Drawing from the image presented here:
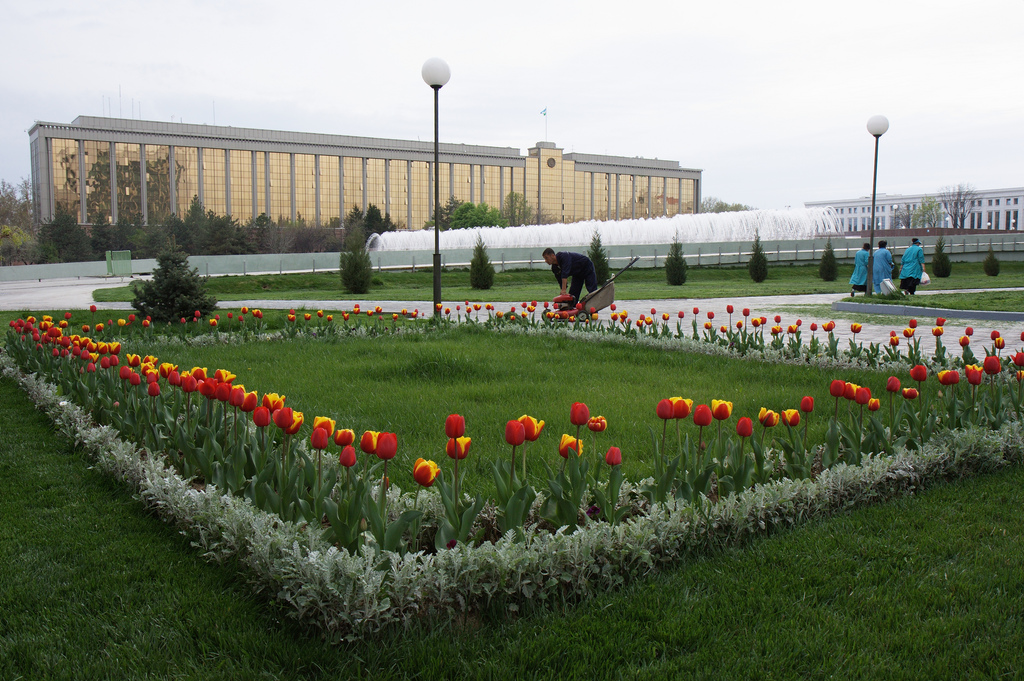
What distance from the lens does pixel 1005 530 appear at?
3205 mm

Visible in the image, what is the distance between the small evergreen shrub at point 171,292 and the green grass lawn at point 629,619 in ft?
26.2

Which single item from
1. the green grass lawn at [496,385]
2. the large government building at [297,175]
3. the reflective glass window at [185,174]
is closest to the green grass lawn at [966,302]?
the green grass lawn at [496,385]

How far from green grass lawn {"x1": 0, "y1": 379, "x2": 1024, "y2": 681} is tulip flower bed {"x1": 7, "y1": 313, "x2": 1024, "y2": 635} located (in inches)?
4.5

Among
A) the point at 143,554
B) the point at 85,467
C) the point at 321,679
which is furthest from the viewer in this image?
the point at 85,467

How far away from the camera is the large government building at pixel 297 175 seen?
82.6 meters

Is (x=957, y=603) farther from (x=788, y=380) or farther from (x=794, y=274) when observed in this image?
(x=794, y=274)

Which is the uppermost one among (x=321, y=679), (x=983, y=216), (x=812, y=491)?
(x=983, y=216)

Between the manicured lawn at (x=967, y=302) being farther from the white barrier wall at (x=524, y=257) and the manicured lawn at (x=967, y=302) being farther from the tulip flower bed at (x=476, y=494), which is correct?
the white barrier wall at (x=524, y=257)

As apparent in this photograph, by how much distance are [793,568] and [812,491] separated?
0.60 metres

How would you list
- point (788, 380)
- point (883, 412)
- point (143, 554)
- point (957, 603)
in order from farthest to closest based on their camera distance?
point (788, 380) → point (883, 412) → point (143, 554) → point (957, 603)

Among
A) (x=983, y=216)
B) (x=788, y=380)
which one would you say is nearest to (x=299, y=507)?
(x=788, y=380)

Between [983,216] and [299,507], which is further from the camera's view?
[983,216]

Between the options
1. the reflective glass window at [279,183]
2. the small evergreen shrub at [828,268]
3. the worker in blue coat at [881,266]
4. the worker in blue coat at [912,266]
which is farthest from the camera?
the reflective glass window at [279,183]

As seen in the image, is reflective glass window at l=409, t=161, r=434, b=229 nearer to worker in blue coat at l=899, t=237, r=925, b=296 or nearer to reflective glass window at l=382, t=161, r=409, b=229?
reflective glass window at l=382, t=161, r=409, b=229
